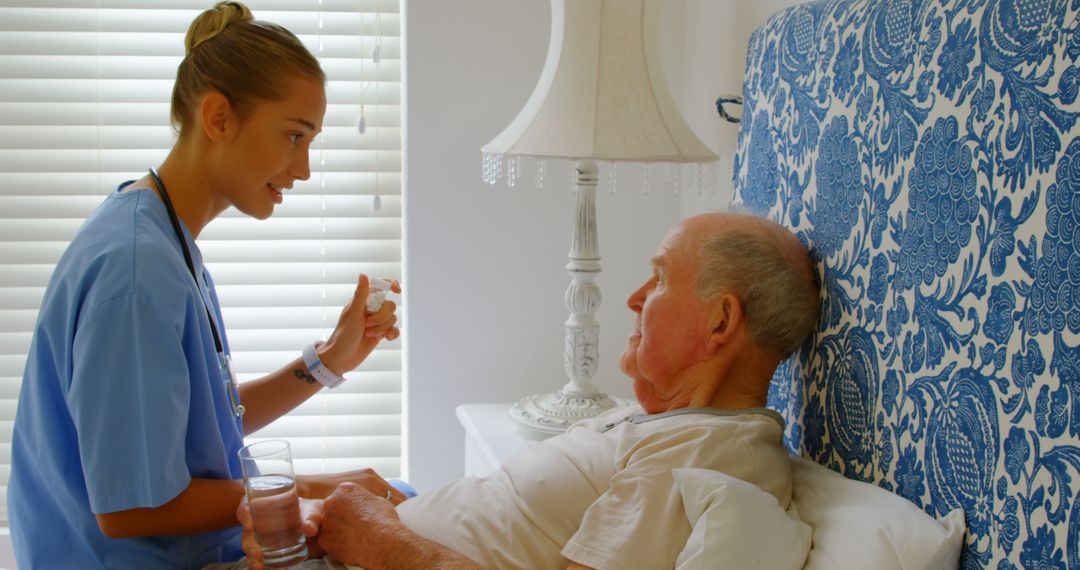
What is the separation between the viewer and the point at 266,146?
4.83 feet

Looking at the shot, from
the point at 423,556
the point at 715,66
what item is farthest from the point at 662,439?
the point at 715,66

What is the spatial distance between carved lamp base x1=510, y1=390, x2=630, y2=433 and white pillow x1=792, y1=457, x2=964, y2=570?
2.63 feet

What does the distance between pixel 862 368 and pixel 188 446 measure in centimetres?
91

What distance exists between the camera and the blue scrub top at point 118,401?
4.10ft

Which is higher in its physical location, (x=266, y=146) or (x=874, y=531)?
(x=266, y=146)

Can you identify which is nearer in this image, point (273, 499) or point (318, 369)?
point (273, 499)

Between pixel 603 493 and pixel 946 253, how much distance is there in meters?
0.54

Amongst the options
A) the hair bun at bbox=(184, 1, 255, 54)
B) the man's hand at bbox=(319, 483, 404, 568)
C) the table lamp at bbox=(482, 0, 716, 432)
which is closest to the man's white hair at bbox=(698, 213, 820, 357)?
the table lamp at bbox=(482, 0, 716, 432)

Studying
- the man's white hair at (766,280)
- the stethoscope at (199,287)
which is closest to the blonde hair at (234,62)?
the stethoscope at (199,287)

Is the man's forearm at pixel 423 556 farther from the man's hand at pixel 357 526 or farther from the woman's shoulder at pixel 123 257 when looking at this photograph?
the woman's shoulder at pixel 123 257

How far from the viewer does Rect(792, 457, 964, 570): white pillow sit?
1.04m

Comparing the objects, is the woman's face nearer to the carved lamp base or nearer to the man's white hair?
the man's white hair

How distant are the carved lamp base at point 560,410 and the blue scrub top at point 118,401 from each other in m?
0.70

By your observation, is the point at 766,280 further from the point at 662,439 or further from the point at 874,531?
the point at 874,531
